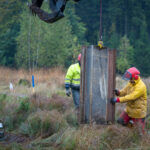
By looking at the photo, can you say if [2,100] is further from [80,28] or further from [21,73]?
[80,28]

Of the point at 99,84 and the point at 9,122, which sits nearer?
the point at 99,84

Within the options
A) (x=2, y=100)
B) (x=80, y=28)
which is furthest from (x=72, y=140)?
(x=80, y=28)

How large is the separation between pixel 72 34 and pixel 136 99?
1208 inches

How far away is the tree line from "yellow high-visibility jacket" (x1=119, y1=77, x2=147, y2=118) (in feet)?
46.7

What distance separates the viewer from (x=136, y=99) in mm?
6086

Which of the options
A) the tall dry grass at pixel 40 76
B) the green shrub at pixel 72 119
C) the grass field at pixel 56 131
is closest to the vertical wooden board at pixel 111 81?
the grass field at pixel 56 131

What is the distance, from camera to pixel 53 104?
8.30 m

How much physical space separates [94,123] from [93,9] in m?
41.5

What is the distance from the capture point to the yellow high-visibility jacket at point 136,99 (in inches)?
232

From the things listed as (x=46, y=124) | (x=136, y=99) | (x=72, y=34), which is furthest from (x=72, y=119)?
(x=72, y=34)

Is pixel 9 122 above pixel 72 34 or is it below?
below

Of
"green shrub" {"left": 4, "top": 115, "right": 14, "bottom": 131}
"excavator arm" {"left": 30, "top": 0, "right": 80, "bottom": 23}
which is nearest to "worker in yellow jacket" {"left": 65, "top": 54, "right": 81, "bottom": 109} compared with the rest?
"green shrub" {"left": 4, "top": 115, "right": 14, "bottom": 131}

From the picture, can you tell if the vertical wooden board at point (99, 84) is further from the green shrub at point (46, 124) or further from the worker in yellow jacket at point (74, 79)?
the worker in yellow jacket at point (74, 79)

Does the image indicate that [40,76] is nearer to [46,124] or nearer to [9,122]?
[9,122]
